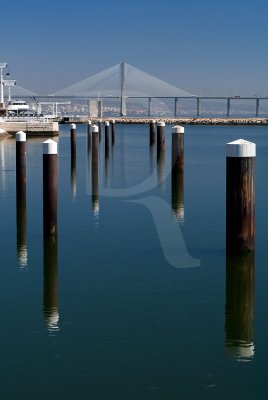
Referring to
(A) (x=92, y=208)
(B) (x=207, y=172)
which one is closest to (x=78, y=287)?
(A) (x=92, y=208)

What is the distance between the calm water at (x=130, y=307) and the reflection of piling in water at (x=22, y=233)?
18 millimetres

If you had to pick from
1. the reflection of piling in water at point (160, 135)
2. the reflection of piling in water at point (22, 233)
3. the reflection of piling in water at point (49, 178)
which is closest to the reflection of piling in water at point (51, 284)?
the reflection of piling in water at point (22, 233)

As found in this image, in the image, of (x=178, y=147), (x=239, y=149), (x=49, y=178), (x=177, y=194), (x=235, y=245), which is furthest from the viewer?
(x=178, y=147)

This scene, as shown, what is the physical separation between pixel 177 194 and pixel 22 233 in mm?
6586

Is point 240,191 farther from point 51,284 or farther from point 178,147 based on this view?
point 178,147

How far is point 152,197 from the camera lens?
59.9 ft

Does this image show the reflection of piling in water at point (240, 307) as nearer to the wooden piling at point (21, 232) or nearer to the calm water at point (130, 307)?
the calm water at point (130, 307)

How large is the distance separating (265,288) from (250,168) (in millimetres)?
1394

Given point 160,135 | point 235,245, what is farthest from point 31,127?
point 235,245

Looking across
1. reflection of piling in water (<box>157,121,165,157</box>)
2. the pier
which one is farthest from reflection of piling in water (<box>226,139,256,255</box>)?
the pier

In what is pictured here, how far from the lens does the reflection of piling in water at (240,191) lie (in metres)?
8.65

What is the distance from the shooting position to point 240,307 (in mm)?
8398

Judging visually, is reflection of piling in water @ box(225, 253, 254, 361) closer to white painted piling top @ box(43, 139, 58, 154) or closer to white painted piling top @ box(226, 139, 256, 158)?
white painted piling top @ box(226, 139, 256, 158)

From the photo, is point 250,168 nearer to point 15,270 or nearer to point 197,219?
point 15,270
